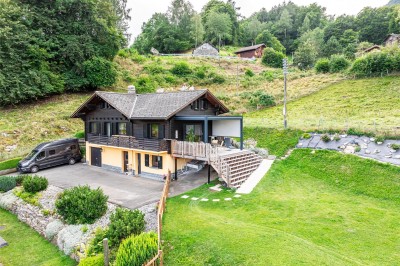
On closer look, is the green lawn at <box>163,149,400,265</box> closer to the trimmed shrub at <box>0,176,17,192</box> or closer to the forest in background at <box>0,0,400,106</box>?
the trimmed shrub at <box>0,176,17,192</box>

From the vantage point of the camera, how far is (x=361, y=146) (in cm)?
1775

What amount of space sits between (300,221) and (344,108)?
21.9 metres

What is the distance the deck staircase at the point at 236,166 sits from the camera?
16.0m

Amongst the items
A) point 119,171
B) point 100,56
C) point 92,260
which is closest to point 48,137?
point 119,171

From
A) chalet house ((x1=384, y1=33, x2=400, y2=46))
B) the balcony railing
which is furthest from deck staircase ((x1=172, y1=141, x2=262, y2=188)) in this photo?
chalet house ((x1=384, y1=33, x2=400, y2=46))

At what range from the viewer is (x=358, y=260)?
830 cm

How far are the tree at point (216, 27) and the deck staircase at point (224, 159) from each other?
75.3 metres

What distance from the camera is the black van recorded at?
71.1ft

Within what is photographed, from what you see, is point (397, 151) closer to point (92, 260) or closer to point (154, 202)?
point (154, 202)

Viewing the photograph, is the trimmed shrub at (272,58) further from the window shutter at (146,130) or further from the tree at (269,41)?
the window shutter at (146,130)

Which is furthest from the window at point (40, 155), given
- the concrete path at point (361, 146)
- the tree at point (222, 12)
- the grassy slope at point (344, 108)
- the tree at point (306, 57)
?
the tree at point (222, 12)

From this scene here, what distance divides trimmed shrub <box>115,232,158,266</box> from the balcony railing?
9696mm

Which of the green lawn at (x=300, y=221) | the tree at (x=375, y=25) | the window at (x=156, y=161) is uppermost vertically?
the tree at (x=375, y=25)

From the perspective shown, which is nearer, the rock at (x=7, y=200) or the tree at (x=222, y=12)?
the rock at (x=7, y=200)
